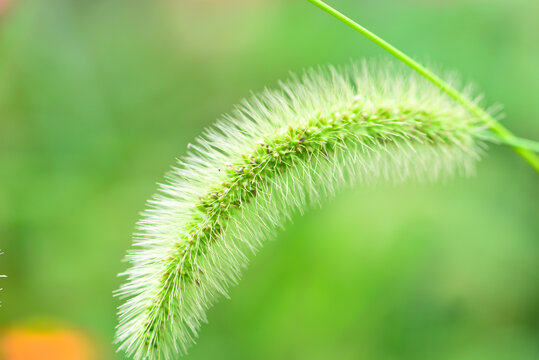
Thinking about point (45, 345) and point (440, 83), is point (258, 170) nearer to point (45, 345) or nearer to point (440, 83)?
point (440, 83)

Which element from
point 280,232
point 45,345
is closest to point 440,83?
point 280,232

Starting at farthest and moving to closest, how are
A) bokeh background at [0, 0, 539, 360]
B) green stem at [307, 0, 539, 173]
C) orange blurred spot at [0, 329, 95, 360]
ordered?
bokeh background at [0, 0, 539, 360], orange blurred spot at [0, 329, 95, 360], green stem at [307, 0, 539, 173]

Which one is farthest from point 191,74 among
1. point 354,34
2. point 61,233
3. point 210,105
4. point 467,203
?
point 467,203

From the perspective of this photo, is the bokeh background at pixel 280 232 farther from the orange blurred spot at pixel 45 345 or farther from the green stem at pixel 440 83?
the green stem at pixel 440 83

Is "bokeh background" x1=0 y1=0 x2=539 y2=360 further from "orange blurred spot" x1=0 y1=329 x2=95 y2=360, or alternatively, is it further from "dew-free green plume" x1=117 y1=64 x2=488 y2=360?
"dew-free green plume" x1=117 y1=64 x2=488 y2=360

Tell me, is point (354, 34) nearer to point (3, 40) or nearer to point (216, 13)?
point (216, 13)

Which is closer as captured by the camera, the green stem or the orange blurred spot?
the green stem

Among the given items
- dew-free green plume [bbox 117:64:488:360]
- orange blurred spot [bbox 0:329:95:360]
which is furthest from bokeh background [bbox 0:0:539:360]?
dew-free green plume [bbox 117:64:488:360]
